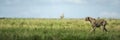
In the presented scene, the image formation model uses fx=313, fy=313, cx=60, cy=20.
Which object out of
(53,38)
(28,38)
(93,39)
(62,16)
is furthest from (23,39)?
(62,16)

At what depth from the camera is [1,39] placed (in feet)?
49.0

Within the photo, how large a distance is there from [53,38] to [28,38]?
4.28ft

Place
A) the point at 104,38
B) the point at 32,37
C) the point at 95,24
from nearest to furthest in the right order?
the point at 32,37, the point at 104,38, the point at 95,24

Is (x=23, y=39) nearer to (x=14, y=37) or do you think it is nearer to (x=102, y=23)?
(x=14, y=37)

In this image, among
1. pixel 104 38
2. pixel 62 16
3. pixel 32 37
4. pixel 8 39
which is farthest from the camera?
pixel 62 16

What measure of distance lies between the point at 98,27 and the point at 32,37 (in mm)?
10808

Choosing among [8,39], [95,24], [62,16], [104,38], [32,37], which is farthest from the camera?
[62,16]

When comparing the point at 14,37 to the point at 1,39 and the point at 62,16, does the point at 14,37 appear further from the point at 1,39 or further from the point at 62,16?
the point at 62,16

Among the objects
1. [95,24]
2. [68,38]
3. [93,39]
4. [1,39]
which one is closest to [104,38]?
[93,39]

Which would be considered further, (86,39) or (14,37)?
(86,39)

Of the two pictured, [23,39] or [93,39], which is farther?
[93,39]

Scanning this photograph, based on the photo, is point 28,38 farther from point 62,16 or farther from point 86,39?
point 62,16

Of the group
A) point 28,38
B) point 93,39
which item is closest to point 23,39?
point 28,38

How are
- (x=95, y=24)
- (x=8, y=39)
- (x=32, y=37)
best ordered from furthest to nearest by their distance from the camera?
(x=95, y=24), (x=32, y=37), (x=8, y=39)
